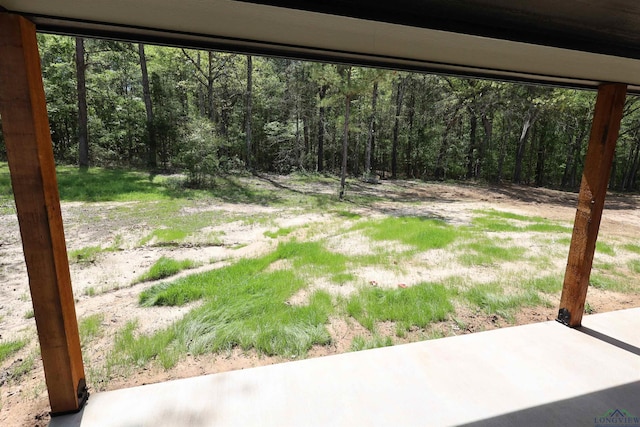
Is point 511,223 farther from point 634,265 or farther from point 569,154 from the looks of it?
point 569,154

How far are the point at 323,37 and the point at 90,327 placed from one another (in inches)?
123

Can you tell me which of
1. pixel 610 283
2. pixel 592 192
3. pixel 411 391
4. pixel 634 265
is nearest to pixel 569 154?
pixel 634 265

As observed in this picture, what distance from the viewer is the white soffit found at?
1.34m

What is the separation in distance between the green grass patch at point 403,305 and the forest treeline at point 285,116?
7537mm

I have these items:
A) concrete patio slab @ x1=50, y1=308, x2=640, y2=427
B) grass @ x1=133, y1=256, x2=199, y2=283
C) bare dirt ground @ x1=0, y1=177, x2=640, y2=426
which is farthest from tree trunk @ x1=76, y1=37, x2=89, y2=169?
concrete patio slab @ x1=50, y1=308, x2=640, y2=427

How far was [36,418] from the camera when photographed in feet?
6.15

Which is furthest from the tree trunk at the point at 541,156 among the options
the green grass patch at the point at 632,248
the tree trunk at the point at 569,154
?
the green grass patch at the point at 632,248

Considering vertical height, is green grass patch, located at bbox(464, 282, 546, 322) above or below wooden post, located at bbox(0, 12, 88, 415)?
below

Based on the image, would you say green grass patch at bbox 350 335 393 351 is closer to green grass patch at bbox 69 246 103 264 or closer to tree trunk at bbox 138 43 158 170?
Result: green grass patch at bbox 69 246 103 264

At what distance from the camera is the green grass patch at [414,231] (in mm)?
5719

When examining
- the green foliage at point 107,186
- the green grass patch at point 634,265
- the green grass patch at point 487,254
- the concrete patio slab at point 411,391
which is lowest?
the green grass patch at point 634,265

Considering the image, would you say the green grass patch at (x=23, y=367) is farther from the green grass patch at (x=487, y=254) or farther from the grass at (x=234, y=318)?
the green grass patch at (x=487, y=254)

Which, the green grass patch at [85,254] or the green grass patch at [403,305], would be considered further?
the green grass patch at [85,254]
